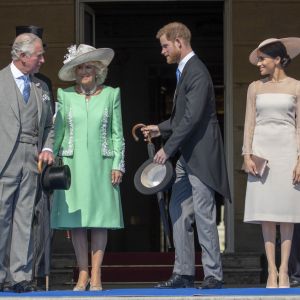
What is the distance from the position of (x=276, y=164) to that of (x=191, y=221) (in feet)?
2.54

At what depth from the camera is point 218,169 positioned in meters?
9.54

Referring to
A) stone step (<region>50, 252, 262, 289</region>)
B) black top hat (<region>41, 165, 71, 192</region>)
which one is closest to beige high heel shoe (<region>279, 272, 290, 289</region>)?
black top hat (<region>41, 165, 71, 192</region>)

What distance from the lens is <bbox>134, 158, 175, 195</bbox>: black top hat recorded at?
9.48 meters

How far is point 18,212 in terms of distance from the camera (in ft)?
30.7

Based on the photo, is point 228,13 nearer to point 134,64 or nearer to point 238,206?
point 238,206

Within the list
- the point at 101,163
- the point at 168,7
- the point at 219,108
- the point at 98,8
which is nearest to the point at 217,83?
the point at 219,108

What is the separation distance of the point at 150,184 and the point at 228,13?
12.8ft

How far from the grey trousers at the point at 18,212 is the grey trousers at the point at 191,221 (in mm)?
1095

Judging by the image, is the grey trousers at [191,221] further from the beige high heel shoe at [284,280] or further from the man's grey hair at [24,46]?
the man's grey hair at [24,46]

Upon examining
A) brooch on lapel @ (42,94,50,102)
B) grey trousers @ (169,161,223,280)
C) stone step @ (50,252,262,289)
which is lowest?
stone step @ (50,252,262,289)

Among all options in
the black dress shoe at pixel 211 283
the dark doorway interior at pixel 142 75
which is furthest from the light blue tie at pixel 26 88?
the dark doorway interior at pixel 142 75

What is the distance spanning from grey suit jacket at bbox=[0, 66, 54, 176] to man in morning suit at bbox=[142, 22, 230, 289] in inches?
30.6

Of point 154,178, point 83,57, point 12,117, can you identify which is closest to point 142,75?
point 83,57

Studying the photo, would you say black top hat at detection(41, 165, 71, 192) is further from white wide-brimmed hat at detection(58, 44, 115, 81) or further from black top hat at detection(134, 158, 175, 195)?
white wide-brimmed hat at detection(58, 44, 115, 81)
